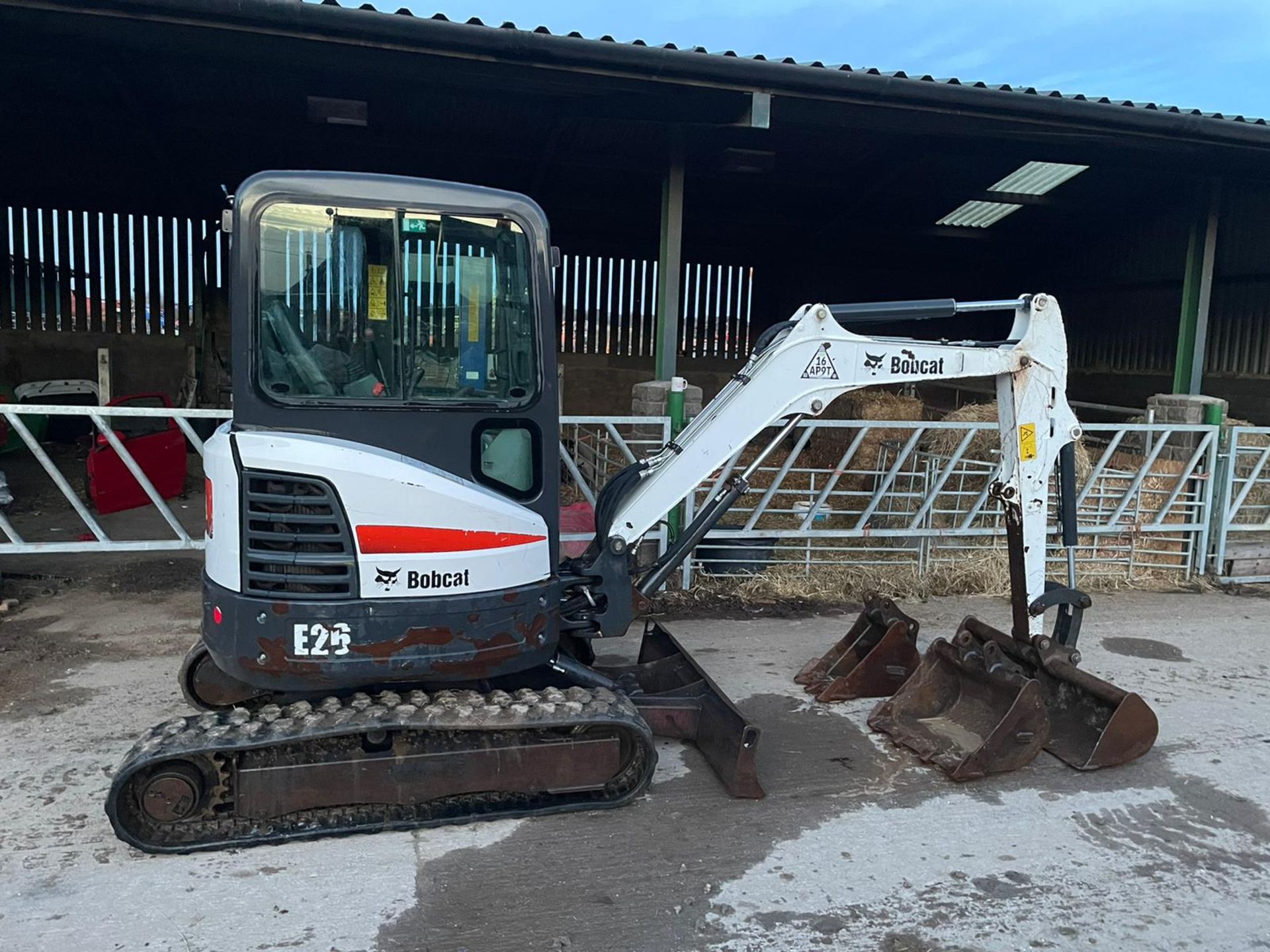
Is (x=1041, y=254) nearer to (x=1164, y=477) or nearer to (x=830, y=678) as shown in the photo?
(x=1164, y=477)

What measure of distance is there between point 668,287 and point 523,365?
448cm

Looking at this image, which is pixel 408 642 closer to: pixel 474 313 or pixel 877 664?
pixel 474 313

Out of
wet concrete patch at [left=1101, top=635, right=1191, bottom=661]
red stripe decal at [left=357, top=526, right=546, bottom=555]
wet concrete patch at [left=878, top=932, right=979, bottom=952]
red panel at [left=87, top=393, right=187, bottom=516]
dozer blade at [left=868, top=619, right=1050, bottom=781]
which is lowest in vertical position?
wet concrete patch at [left=878, top=932, right=979, bottom=952]

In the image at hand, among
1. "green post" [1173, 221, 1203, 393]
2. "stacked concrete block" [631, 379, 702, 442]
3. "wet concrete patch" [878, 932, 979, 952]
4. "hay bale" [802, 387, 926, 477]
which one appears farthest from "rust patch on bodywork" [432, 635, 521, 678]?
"green post" [1173, 221, 1203, 393]

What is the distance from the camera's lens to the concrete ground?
3.12 metres

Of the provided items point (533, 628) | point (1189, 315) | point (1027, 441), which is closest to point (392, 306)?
point (533, 628)

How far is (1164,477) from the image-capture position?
859 cm

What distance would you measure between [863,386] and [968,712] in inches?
68.7

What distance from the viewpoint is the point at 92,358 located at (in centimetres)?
1463

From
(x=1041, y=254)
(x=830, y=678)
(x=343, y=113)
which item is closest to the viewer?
(x=830, y=678)

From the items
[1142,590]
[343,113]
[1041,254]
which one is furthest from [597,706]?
[1041,254]

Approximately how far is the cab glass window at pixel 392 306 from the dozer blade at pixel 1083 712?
285cm

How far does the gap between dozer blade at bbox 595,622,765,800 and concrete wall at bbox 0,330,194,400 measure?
1241 centimetres

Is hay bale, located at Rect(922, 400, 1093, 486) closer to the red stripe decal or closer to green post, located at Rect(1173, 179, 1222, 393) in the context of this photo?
green post, located at Rect(1173, 179, 1222, 393)
